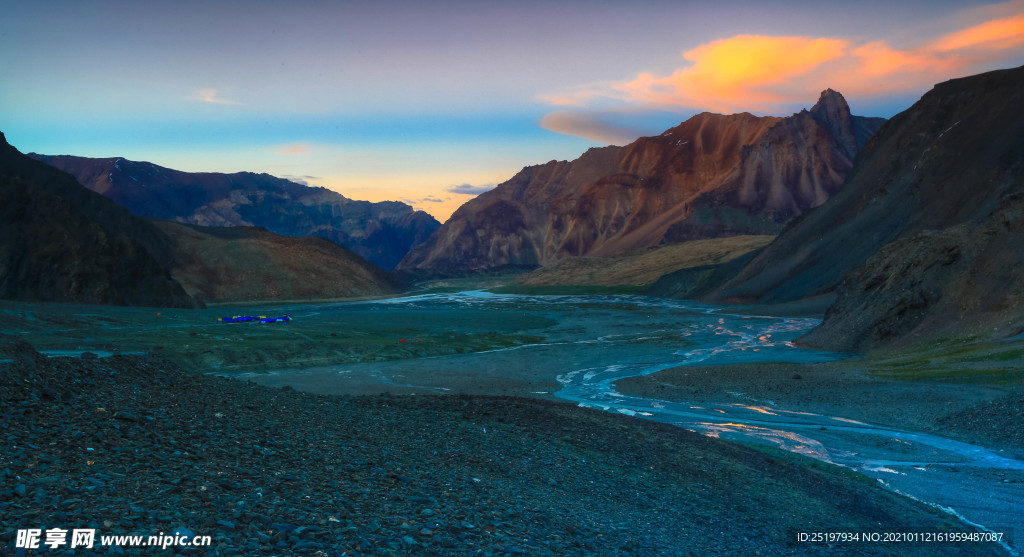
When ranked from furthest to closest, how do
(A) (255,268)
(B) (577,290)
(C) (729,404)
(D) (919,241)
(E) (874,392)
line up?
(B) (577,290) < (A) (255,268) < (D) (919,241) < (C) (729,404) < (E) (874,392)

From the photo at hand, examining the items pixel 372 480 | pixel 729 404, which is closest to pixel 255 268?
pixel 729 404

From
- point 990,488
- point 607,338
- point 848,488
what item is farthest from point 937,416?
point 607,338

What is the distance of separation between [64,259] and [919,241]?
286 ft

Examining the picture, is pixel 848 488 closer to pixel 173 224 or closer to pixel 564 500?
pixel 564 500

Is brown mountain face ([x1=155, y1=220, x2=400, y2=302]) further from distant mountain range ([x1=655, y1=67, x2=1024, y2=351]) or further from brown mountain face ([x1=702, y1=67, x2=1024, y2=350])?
brown mountain face ([x1=702, y1=67, x2=1024, y2=350])

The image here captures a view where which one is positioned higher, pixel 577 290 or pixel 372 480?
pixel 372 480

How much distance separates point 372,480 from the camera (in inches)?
490

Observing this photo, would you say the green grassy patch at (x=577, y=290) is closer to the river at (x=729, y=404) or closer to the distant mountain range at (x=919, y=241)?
the distant mountain range at (x=919, y=241)

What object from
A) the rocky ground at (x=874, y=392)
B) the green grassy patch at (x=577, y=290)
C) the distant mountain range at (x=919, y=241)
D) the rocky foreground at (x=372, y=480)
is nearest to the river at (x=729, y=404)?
the rocky ground at (x=874, y=392)

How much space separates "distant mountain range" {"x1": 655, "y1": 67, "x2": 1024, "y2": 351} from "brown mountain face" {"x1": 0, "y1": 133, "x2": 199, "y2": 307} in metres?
77.1

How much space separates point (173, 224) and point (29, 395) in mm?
174000

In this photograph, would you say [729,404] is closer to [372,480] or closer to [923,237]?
[372,480]

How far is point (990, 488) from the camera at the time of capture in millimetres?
17672

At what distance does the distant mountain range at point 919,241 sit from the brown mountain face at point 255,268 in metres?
79.4
